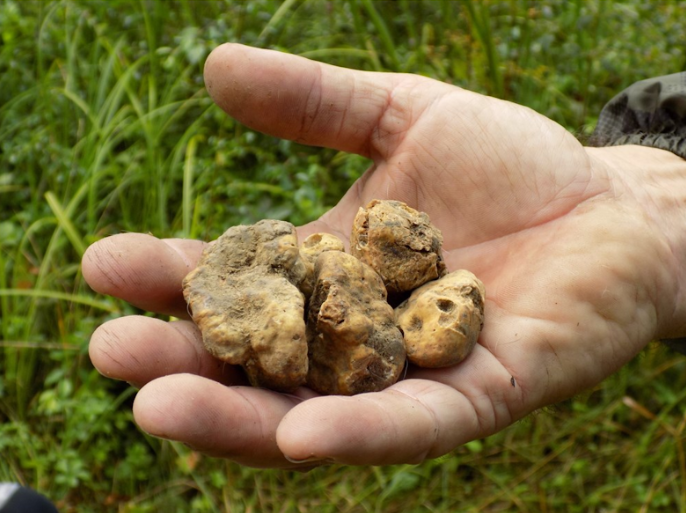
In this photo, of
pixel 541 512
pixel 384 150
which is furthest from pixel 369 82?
pixel 541 512

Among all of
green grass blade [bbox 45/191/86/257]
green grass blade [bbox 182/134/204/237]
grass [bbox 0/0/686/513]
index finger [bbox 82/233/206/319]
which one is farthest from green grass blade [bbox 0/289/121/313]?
index finger [bbox 82/233/206/319]

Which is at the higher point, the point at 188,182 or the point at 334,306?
the point at 334,306

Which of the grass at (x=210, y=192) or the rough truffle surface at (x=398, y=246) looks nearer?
the rough truffle surface at (x=398, y=246)

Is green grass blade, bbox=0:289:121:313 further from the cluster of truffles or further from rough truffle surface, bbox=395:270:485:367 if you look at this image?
rough truffle surface, bbox=395:270:485:367

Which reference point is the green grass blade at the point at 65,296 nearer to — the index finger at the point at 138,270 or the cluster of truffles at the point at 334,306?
the index finger at the point at 138,270

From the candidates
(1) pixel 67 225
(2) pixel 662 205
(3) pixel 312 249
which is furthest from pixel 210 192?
(2) pixel 662 205

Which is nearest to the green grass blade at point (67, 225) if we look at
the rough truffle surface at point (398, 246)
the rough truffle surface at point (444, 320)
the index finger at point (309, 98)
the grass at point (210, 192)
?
the grass at point (210, 192)

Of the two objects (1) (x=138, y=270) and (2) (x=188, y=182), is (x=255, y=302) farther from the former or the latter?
(2) (x=188, y=182)

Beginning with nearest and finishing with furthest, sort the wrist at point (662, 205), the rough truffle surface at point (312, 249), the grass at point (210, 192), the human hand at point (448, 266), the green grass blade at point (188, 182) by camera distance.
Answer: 1. the human hand at point (448, 266)
2. the rough truffle surface at point (312, 249)
3. the wrist at point (662, 205)
4. the grass at point (210, 192)
5. the green grass blade at point (188, 182)
